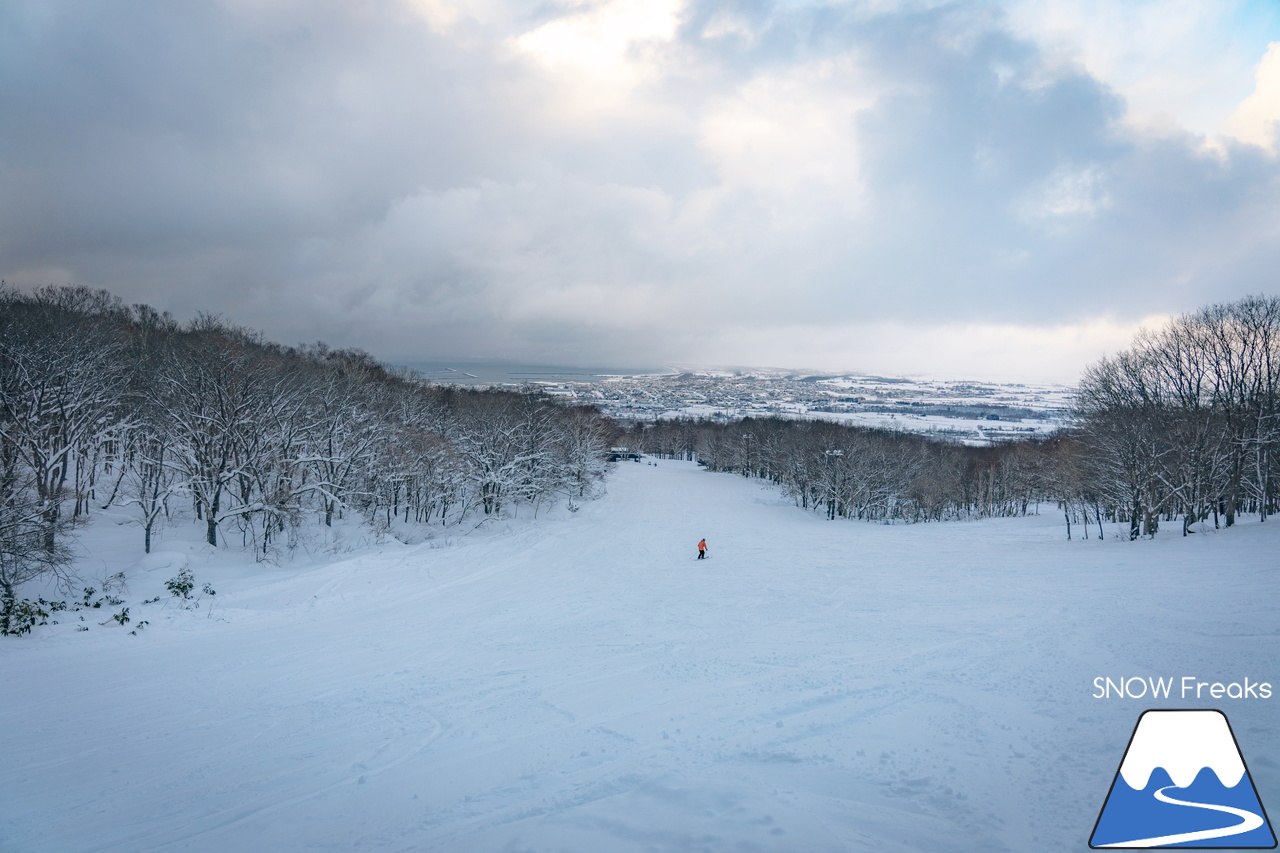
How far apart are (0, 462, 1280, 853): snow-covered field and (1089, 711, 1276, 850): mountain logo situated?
48 cm

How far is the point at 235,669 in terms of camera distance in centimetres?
1120

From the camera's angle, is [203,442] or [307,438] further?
[307,438]

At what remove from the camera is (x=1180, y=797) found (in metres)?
5.11

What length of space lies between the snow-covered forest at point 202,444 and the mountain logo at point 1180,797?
79.3 ft

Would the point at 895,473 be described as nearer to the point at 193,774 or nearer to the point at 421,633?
the point at 421,633

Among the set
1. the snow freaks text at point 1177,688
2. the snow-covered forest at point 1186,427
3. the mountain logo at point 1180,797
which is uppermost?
the snow-covered forest at point 1186,427

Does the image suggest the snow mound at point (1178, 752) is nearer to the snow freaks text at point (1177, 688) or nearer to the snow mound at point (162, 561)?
the snow freaks text at point (1177, 688)

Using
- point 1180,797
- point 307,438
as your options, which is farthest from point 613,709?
point 307,438

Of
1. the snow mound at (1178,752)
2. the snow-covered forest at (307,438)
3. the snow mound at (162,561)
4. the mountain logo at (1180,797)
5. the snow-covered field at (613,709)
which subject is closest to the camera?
the mountain logo at (1180,797)

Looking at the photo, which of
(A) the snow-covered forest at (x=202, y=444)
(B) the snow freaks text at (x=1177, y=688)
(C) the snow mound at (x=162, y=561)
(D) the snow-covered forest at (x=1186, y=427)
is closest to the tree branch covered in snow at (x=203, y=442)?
(A) the snow-covered forest at (x=202, y=444)

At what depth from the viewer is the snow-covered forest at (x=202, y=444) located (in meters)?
19.7

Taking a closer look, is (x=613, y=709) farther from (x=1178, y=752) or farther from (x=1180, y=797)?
(x=1178, y=752)

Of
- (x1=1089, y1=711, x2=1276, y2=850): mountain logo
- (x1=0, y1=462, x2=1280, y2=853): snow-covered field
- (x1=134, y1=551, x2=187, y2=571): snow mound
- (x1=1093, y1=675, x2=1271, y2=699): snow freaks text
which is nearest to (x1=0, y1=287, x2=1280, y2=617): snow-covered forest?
(x1=134, y1=551, x2=187, y2=571): snow mound

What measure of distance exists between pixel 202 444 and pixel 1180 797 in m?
31.6
